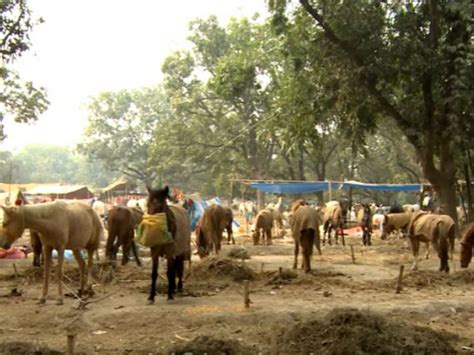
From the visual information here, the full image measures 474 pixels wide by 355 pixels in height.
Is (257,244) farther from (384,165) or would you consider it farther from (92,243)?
(384,165)

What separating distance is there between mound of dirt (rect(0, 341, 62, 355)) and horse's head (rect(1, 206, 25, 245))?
296 cm

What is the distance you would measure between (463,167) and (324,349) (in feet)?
79.1

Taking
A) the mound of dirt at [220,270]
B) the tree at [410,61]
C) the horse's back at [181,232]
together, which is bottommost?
the mound of dirt at [220,270]

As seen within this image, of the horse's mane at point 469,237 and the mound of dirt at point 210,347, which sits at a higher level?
the horse's mane at point 469,237

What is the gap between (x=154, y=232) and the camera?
9.68 m

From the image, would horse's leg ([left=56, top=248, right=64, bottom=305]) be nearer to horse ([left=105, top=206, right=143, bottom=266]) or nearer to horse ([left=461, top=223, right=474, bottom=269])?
horse ([left=105, top=206, right=143, bottom=266])

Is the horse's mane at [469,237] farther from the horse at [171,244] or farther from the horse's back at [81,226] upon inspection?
the horse's back at [81,226]

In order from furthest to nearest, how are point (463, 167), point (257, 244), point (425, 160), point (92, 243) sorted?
point (463, 167)
point (257, 244)
point (425, 160)
point (92, 243)

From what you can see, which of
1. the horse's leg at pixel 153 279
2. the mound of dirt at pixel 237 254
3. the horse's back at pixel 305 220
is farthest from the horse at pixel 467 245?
the horse's leg at pixel 153 279

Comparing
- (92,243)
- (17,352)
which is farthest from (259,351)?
(92,243)

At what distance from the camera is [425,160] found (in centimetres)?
2159

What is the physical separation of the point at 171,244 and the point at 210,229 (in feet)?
21.7

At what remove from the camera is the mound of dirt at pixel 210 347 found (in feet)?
21.2

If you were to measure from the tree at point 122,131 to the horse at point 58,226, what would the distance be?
54.4 metres
